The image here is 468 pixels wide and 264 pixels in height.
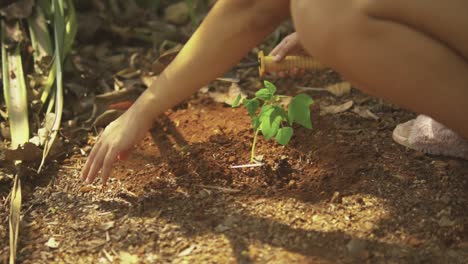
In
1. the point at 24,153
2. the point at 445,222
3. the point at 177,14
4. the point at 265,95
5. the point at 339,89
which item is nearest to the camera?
the point at 445,222

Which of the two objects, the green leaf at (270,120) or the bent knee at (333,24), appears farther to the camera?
the green leaf at (270,120)

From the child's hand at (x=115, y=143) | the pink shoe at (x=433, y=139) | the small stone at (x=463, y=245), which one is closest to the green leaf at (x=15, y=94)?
the child's hand at (x=115, y=143)

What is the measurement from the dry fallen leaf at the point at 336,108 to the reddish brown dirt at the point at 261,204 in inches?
2.0

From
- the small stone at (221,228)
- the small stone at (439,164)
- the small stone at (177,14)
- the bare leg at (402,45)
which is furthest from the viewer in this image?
the small stone at (177,14)

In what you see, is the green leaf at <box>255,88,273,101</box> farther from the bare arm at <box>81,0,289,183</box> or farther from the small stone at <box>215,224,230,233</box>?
the small stone at <box>215,224,230,233</box>

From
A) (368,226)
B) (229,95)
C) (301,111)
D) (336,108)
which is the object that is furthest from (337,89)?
(368,226)

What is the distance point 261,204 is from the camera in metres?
1.39

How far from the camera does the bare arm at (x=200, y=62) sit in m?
1.35

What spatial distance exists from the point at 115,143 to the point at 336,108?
2.09 feet

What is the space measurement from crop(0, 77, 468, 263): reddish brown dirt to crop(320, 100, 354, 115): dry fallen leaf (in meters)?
0.05

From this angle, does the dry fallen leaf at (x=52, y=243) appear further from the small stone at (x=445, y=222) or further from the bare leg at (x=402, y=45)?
the small stone at (x=445, y=222)

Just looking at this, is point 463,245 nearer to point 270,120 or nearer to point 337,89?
point 270,120

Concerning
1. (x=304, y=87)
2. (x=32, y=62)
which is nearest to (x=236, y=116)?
(x=304, y=87)

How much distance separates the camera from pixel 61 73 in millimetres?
1799
